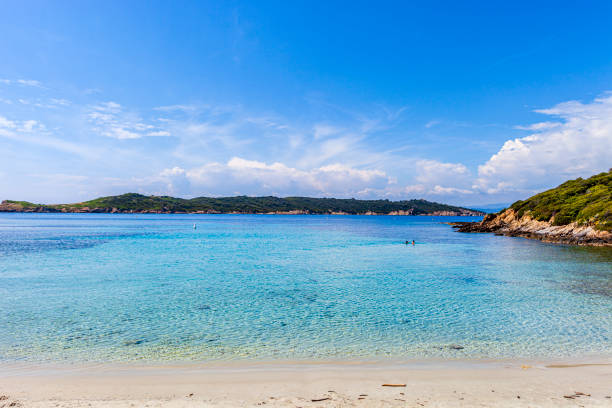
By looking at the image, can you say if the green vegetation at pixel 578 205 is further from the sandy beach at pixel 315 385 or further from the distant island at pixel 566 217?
the sandy beach at pixel 315 385

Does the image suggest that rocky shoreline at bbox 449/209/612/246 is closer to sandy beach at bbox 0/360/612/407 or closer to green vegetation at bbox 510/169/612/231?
green vegetation at bbox 510/169/612/231

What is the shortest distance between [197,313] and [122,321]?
11.1 ft

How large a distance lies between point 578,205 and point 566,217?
4186mm

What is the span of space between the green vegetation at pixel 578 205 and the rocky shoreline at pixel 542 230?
1.07 meters

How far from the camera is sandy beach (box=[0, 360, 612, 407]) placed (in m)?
8.28

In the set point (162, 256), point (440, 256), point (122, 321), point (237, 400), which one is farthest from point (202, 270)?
point (440, 256)

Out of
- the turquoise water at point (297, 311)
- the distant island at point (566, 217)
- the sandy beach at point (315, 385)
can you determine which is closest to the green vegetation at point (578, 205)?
the distant island at point (566, 217)

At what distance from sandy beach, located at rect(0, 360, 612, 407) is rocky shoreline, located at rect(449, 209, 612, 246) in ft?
182

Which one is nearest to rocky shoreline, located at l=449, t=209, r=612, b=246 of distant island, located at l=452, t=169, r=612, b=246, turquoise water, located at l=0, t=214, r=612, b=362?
distant island, located at l=452, t=169, r=612, b=246

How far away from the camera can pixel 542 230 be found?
222 ft

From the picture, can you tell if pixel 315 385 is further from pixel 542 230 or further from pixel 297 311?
pixel 542 230

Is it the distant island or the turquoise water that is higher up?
the distant island

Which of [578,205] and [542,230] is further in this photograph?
[542,230]

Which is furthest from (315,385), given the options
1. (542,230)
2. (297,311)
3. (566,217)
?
(542,230)
